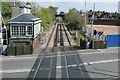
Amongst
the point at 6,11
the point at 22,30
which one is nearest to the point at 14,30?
the point at 22,30

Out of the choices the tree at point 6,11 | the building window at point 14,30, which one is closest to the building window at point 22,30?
the building window at point 14,30

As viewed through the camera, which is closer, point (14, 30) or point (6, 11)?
point (14, 30)

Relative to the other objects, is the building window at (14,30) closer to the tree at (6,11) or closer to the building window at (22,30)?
the building window at (22,30)

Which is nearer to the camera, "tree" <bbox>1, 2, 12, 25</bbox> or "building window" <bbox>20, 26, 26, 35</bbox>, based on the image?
"building window" <bbox>20, 26, 26, 35</bbox>

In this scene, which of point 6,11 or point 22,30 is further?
point 6,11

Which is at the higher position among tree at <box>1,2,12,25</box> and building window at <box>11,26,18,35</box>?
tree at <box>1,2,12,25</box>

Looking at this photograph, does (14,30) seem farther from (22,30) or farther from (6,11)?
(6,11)

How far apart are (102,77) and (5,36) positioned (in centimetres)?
2642

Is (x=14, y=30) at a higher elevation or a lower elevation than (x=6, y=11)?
lower

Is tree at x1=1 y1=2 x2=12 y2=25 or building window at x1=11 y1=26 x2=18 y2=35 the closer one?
building window at x1=11 y1=26 x2=18 y2=35

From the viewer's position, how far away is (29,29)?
1599 inches

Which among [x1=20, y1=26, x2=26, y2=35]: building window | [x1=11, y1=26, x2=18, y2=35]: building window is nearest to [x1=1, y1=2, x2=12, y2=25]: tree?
[x1=11, y1=26, x2=18, y2=35]: building window

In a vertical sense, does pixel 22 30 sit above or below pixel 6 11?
below

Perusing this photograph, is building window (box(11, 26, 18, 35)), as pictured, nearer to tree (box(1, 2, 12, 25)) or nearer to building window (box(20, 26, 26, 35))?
building window (box(20, 26, 26, 35))
